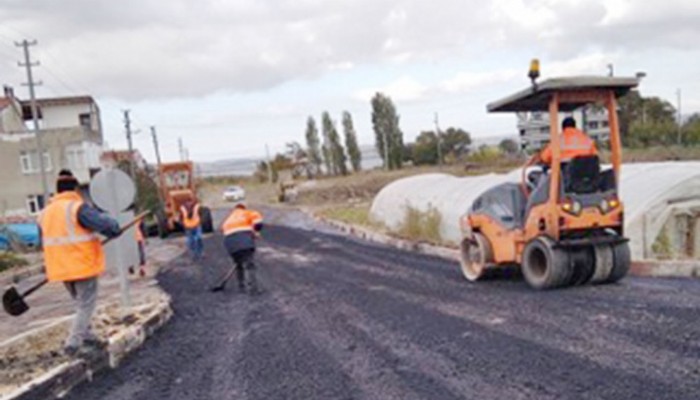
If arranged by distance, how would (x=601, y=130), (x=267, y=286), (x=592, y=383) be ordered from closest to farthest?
(x=592, y=383)
(x=601, y=130)
(x=267, y=286)

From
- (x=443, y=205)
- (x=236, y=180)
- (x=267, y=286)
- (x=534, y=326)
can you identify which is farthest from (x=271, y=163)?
(x=534, y=326)

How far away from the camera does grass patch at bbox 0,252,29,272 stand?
21.8 metres

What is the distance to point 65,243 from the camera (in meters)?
7.18

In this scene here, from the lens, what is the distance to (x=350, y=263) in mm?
14773

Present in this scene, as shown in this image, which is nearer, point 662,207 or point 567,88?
point 567,88

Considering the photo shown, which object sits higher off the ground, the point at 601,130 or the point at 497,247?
the point at 601,130

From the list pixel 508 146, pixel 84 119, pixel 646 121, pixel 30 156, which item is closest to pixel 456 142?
pixel 508 146

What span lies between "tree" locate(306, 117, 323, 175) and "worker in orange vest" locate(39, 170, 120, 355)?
234 ft

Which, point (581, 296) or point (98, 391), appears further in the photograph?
point (581, 296)

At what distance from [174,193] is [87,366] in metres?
21.7

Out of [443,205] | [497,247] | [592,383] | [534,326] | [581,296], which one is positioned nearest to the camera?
[592,383]

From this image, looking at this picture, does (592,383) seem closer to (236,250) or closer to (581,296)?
(581,296)

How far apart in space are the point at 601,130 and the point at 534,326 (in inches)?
206

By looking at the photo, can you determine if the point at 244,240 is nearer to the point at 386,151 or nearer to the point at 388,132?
the point at 386,151
